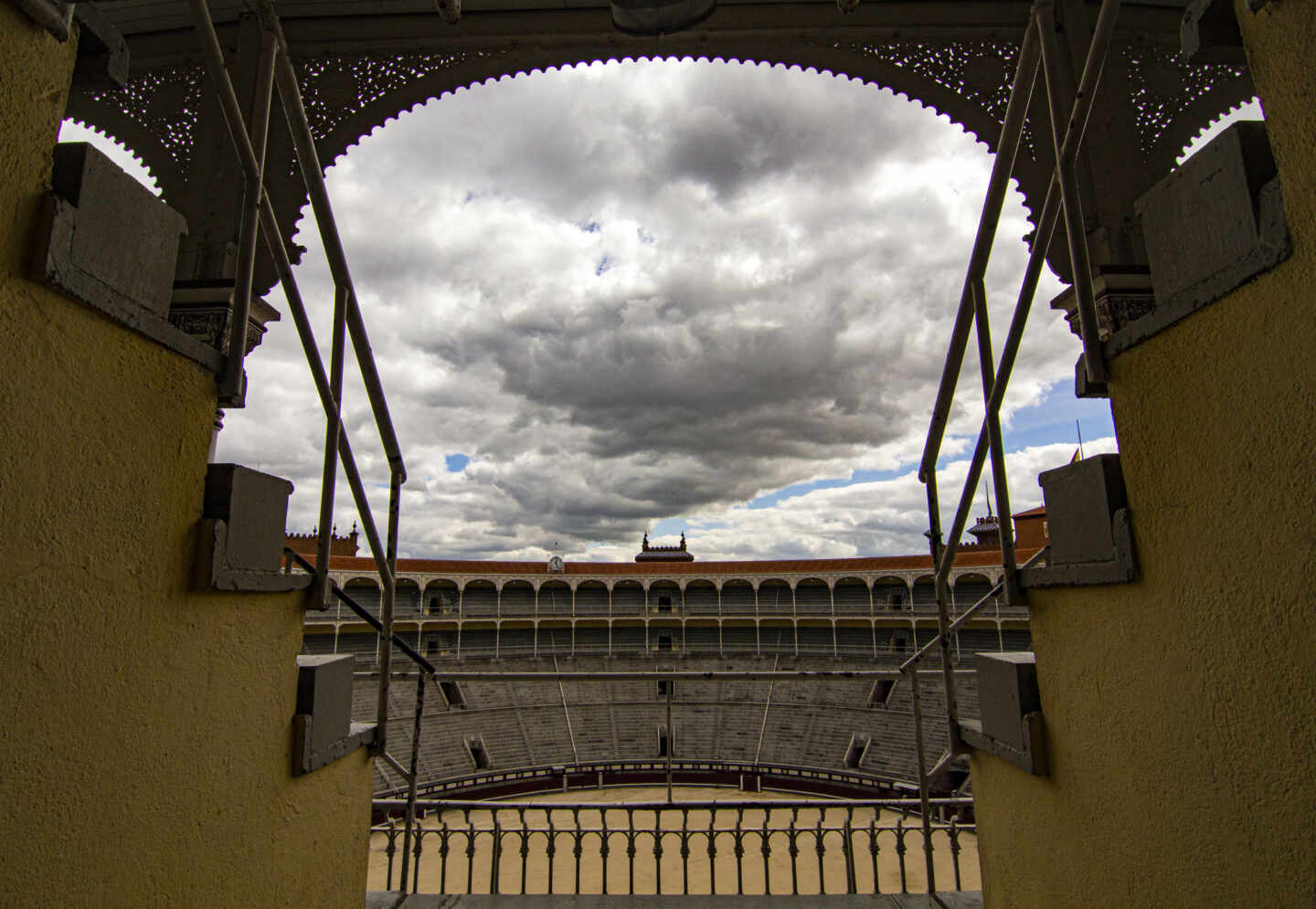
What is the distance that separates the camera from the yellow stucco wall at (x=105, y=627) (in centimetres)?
117

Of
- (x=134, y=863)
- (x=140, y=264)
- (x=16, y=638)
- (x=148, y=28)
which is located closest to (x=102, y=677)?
(x=16, y=638)

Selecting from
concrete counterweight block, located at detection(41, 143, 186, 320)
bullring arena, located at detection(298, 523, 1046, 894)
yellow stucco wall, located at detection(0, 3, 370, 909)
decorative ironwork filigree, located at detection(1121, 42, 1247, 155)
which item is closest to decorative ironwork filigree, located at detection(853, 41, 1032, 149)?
decorative ironwork filigree, located at detection(1121, 42, 1247, 155)

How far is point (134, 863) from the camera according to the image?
4.57ft

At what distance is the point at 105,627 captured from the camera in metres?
1.34

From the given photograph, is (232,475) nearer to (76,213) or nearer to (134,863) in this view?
(76,213)

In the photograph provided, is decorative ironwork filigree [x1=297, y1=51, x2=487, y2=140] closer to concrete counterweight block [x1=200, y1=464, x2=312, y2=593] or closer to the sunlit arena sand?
concrete counterweight block [x1=200, y1=464, x2=312, y2=593]

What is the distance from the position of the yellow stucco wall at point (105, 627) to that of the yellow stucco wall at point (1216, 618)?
2158 millimetres

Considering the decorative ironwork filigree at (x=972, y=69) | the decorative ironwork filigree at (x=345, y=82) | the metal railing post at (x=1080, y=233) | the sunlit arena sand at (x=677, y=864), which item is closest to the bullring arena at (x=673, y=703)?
the sunlit arena sand at (x=677, y=864)

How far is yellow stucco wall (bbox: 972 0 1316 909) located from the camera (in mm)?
1102

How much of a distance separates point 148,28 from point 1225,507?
6.01 meters

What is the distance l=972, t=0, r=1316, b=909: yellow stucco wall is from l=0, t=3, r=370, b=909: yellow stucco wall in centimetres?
216

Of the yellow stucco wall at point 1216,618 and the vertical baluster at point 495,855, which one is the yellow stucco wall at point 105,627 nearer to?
the vertical baluster at point 495,855

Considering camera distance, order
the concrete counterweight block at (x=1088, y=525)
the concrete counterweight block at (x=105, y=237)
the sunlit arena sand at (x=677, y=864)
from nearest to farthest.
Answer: the concrete counterweight block at (x=105, y=237) → the concrete counterweight block at (x=1088, y=525) → the sunlit arena sand at (x=677, y=864)

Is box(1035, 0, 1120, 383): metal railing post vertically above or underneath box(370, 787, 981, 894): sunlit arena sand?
above
